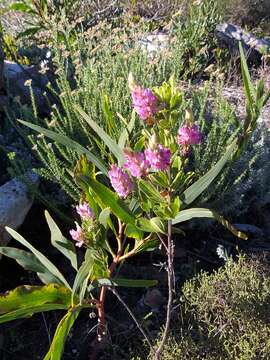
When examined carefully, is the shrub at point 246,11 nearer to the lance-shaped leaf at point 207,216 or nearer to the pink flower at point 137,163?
the lance-shaped leaf at point 207,216

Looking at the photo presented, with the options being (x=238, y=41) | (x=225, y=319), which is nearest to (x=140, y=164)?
(x=225, y=319)

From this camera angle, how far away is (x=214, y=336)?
6.29 feet

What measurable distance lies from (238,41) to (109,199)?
3.81 meters

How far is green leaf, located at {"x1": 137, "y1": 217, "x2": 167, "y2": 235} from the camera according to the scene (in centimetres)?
144

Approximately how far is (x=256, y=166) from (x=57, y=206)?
1093mm

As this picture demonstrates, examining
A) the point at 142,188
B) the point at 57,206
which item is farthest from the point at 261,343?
the point at 57,206

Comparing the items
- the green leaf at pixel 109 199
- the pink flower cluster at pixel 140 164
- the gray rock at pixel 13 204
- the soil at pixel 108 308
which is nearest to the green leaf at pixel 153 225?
the green leaf at pixel 109 199

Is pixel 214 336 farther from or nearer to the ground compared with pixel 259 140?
nearer to the ground

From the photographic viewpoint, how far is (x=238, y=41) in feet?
15.8

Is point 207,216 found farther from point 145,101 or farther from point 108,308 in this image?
point 108,308

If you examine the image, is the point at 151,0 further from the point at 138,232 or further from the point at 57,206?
the point at 138,232

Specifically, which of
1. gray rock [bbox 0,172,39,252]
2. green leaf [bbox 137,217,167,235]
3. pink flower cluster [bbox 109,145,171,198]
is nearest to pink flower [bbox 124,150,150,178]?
pink flower cluster [bbox 109,145,171,198]

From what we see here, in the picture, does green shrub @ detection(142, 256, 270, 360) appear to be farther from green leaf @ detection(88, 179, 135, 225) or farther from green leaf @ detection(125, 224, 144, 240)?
green leaf @ detection(88, 179, 135, 225)

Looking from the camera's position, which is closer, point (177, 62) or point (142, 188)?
point (142, 188)
